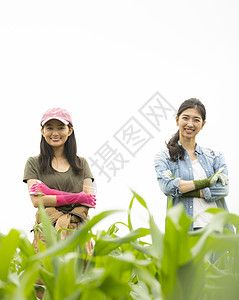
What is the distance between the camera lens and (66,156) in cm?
182

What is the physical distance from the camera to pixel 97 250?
227 millimetres

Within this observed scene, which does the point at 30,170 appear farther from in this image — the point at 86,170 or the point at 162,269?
the point at 162,269

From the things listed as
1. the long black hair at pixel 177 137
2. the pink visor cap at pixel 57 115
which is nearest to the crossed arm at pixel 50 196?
the pink visor cap at pixel 57 115

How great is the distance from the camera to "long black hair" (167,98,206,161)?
2002 millimetres

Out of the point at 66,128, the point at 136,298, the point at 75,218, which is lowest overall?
the point at 75,218

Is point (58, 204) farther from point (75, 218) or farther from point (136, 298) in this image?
point (136, 298)

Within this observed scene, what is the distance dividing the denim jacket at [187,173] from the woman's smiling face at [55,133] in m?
0.49

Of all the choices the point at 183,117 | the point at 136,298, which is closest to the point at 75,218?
the point at 183,117

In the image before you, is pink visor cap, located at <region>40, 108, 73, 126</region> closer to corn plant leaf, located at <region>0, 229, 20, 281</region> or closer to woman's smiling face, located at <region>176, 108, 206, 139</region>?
woman's smiling face, located at <region>176, 108, 206, 139</region>

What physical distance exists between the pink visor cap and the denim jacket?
19.8 inches

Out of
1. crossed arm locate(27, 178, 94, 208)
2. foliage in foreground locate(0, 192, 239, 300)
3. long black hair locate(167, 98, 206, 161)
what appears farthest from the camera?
long black hair locate(167, 98, 206, 161)

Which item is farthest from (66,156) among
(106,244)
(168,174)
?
(106,244)

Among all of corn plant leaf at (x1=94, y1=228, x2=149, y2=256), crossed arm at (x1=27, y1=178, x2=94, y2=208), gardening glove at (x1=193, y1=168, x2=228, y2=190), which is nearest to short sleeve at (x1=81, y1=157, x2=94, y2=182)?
crossed arm at (x1=27, y1=178, x2=94, y2=208)

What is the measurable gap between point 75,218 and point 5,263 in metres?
1.44
